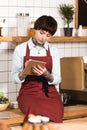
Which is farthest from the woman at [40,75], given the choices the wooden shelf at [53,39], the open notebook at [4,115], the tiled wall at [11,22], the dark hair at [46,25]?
the tiled wall at [11,22]

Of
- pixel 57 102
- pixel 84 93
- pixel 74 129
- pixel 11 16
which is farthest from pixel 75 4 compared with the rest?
pixel 74 129

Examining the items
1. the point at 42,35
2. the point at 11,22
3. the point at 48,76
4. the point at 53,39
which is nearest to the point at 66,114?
the point at 48,76

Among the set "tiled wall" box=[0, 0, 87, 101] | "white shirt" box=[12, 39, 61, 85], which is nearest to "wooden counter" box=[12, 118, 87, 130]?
"white shirt" box=[12, 39, 61, 85]

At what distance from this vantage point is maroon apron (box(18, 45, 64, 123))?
3.09 metres

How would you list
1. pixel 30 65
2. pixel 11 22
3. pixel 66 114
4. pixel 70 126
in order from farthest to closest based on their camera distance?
pixel 11 22 < pixel 66 114 < pixel 70 126 < pixel 30 65

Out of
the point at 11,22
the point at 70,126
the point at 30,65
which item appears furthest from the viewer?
the point at 11,22

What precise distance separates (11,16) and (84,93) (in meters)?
1.17

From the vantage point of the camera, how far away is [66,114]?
3.34 metres

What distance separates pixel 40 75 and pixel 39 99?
0.73ft

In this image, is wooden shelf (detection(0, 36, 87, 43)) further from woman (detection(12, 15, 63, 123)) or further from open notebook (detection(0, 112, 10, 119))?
open notebook (detection(0, 112, 10, 119))

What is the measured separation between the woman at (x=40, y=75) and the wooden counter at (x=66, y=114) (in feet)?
0.28

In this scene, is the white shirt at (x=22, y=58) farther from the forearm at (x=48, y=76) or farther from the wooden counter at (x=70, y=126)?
the wooden counter at (x=70, y=126)

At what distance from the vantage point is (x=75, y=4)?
4148 millimetres

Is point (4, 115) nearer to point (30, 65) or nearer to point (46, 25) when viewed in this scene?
point (30, 65)
